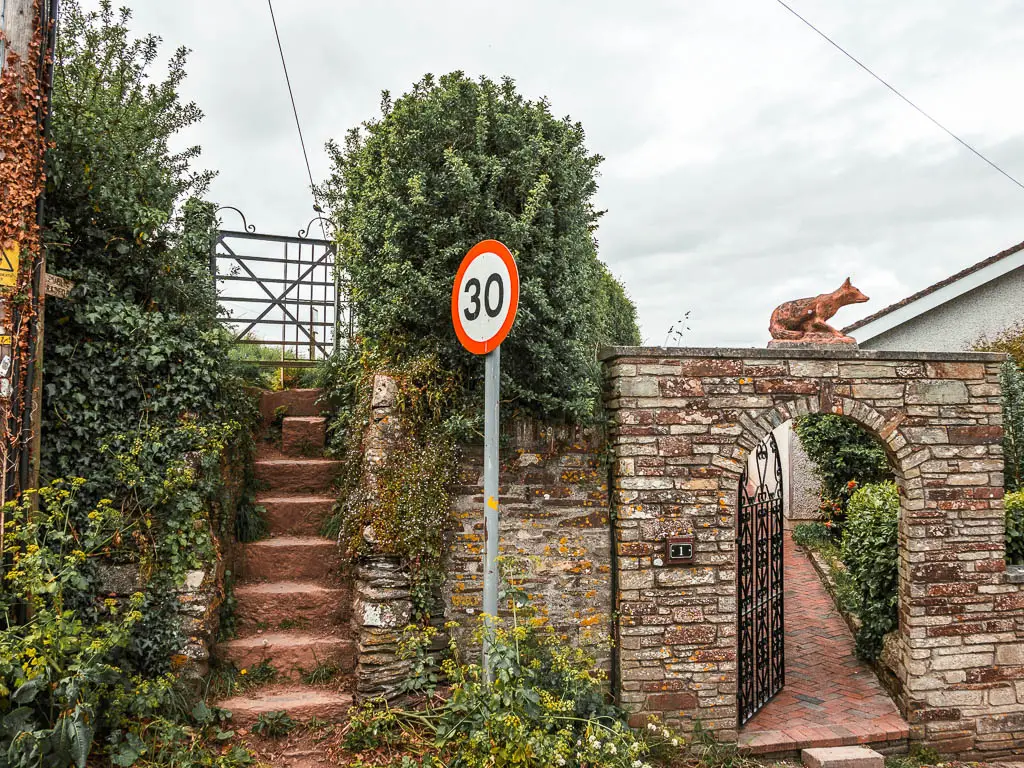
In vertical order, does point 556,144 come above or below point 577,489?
above

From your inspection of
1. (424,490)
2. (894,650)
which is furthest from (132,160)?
(894,650)

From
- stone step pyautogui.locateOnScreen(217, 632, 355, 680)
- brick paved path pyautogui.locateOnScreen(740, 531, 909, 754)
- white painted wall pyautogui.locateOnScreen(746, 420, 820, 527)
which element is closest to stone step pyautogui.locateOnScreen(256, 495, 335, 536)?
stone step pyautogui.locateOnScreen(217, 632, 355, 680)

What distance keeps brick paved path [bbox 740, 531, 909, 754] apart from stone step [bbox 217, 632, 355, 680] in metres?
3.00

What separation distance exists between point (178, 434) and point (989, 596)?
6.11 metres

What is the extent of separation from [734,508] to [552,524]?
1368mm

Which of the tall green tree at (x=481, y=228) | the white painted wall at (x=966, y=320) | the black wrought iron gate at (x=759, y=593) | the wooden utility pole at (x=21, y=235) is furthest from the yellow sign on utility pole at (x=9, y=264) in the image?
the white painted wall at (x=966, y=320)

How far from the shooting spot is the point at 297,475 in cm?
562

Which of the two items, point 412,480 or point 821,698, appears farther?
point 821,698

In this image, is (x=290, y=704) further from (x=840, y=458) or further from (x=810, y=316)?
(x=840, y=458)

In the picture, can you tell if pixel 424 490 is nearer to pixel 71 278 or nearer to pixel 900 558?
pixel 71 278

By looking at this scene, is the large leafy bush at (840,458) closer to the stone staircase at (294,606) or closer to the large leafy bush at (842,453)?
the large leafy bush at (842,453)

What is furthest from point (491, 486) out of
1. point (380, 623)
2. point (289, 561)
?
point (289, 561)

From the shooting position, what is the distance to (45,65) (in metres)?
4.02

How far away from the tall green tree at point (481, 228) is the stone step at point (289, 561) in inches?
61.8
